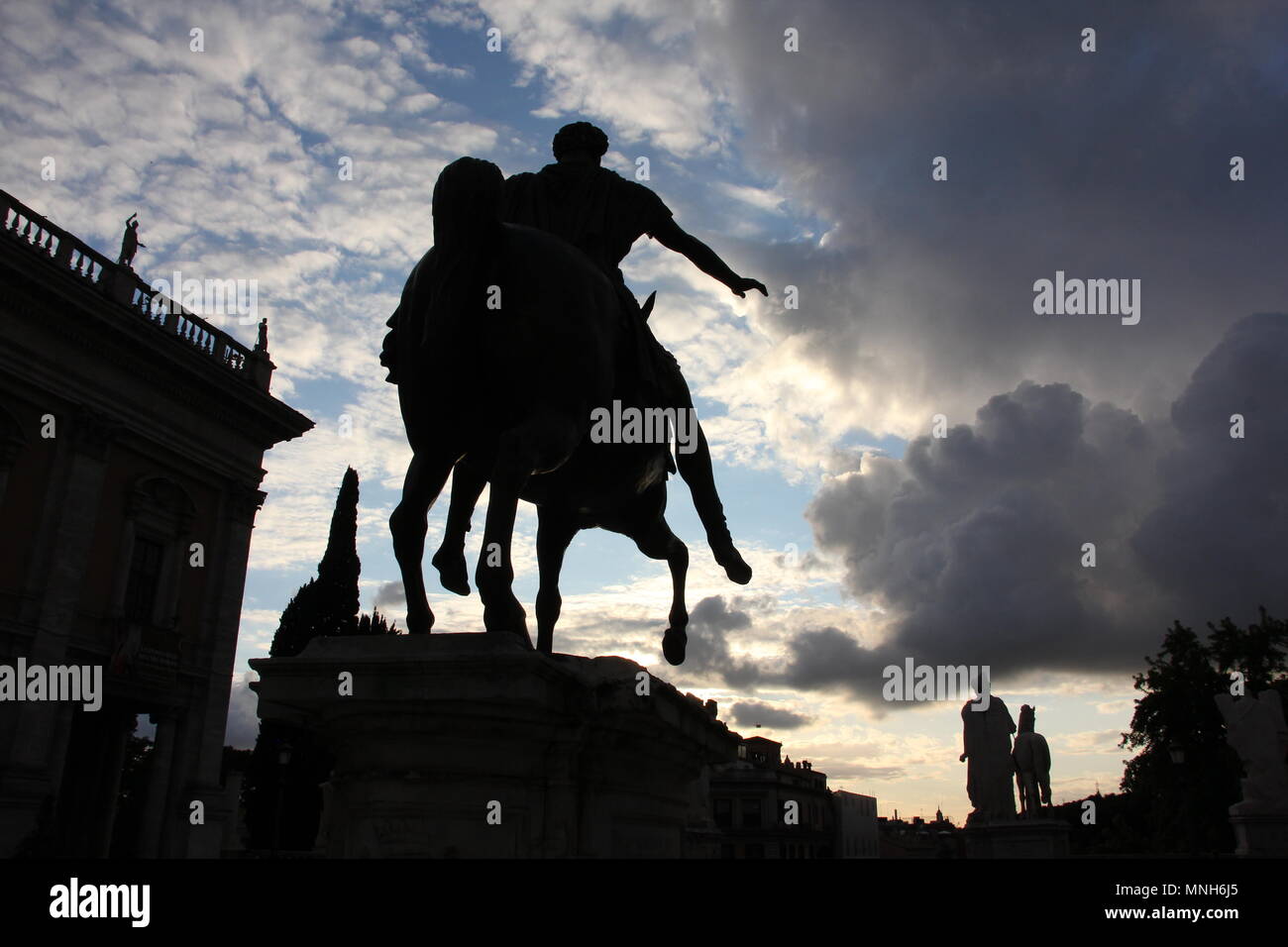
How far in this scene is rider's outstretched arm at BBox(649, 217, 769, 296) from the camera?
5461 millimetres

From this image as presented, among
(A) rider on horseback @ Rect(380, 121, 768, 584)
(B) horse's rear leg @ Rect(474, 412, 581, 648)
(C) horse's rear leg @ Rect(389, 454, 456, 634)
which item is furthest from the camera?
(A) rider on horseback @ Rect(380, 121, 768, 584)

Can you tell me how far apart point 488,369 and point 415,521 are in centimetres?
75

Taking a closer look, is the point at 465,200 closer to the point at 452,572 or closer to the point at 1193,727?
the point at 452,572

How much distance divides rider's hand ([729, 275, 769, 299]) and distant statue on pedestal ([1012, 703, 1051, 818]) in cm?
1944

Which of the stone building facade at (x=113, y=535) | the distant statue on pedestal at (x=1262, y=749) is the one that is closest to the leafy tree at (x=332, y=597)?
Result: the stone building facade at (x=113, y=535)

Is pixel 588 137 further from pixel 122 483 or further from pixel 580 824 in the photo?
pixel 122 483

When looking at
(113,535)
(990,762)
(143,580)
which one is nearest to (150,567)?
(143,580)

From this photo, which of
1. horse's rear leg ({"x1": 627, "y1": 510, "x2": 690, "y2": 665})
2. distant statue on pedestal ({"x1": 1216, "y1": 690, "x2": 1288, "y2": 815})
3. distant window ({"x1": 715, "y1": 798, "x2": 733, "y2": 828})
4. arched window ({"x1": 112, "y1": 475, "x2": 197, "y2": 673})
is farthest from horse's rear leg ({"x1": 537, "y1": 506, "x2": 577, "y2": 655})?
distant window ({"x1": 715, "y1": 798, "x2": 733, "y2": 828})

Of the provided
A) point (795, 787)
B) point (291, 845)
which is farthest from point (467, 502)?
point (795, 787)

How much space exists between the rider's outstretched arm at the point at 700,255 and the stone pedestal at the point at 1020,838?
17443 mm

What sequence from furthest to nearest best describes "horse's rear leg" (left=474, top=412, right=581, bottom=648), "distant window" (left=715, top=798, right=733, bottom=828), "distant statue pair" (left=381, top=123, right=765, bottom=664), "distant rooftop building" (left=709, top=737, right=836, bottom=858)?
"distant window" (left=715, top=798, right=733, bottom=828), "distant rooftop building" (left=709, top=737, right=836, bottom=858), "distant statue pair" (left=381, top=123, right=765, bottom=664), "horse's rear leg" (left=474, top=412, right=581, bottom=648)

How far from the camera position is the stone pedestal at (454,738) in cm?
345

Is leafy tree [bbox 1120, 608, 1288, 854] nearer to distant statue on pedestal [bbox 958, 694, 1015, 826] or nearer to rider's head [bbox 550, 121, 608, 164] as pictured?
distant statue on pedestal [bbox 958, 694, 1015, 826]

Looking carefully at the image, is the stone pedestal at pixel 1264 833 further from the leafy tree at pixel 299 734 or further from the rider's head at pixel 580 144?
the leafy tree at pixel 299 734
